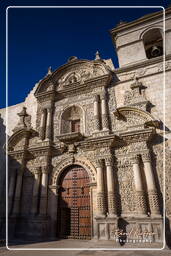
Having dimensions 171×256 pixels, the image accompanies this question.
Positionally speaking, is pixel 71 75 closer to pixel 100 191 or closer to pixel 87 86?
pixel 87 86

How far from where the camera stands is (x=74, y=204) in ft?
26.2

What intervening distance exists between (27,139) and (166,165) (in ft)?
22.7

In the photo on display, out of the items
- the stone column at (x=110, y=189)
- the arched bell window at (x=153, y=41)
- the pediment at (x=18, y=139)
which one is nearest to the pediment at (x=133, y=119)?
the stone column at (x=110, y=189)

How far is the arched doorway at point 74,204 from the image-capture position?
7535 mm

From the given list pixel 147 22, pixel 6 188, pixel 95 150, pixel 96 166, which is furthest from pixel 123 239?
pixel 147 22

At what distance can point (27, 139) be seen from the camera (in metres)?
10.1

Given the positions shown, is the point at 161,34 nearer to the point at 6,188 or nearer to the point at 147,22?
the point at 147,22

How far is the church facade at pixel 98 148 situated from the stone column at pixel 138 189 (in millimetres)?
34


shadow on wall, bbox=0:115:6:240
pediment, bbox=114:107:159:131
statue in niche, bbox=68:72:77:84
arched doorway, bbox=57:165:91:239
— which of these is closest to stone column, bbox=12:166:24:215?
shadow on wall, bbox=0:115:6:240

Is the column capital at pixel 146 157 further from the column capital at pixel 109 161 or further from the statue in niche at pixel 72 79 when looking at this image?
the statue in niche at pixel 72 79

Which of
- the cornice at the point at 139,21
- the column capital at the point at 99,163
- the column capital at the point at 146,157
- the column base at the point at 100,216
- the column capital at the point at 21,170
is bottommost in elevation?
the column base at the point at 100,216

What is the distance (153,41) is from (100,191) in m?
9.15

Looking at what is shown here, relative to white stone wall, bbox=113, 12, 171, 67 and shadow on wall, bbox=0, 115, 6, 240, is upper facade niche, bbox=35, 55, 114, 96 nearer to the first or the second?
white stone wall, bbox=113, 12, 171, 67

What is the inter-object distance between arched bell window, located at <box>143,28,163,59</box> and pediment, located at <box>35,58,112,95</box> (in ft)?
9.67
